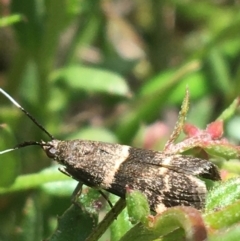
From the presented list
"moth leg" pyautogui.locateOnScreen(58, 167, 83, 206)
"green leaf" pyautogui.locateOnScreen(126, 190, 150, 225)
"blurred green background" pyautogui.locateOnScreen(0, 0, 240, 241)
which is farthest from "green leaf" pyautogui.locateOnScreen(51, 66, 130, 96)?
"green leaf" pyautogui.locateOnScreen(126, 190, 150, 225)

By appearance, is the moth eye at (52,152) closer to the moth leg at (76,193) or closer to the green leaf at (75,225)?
the moth leg at (76,193)

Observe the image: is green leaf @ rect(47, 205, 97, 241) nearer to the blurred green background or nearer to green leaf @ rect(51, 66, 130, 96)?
the blurred green background

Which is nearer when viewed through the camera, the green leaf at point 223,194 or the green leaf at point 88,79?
the green leaf at point 223,194

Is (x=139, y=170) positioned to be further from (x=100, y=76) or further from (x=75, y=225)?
(x=100, y=76)

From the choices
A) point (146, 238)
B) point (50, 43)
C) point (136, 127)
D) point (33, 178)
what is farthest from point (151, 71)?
point (146, 238)

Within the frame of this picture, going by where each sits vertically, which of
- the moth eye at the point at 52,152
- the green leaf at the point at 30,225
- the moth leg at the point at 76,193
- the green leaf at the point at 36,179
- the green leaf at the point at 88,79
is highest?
the green leaf at the point at 88,79

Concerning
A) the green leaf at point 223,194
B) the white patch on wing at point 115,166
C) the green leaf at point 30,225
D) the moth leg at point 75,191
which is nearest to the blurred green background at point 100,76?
the green leaf at point 30,225
